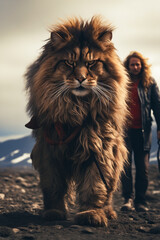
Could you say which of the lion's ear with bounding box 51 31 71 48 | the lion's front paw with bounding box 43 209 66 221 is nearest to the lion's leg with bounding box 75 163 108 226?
the lion's front paw with bounding box 43 209 66 221

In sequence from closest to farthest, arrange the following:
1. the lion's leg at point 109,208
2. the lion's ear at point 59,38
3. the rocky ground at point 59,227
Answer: the rocky ground at point 59,227 → the lion's ear at point 59,38 → the lion's leg at point 109,208

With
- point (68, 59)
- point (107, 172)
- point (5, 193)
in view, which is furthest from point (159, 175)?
point (68, 59)

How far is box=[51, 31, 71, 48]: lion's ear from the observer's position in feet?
12.1

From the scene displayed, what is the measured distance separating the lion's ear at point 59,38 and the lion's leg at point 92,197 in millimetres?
1305

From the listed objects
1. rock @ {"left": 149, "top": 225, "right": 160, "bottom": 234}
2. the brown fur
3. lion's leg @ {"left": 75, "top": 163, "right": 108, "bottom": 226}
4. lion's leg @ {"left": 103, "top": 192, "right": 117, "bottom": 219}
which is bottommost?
rock @ {"left": 149, "top": 225, "right": 160, "bottom": 234}

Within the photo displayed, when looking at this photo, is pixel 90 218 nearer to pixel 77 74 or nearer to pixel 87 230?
pixel 87 230

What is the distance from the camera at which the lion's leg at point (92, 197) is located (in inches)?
136

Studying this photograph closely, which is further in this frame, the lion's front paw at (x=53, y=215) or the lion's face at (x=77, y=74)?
the lion's front paw at (x=53, y=215)

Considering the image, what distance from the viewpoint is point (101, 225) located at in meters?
3.47

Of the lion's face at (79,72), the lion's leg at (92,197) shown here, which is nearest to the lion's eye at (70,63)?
the lion's face at (79,72)

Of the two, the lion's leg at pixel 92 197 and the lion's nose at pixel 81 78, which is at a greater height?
the lion's nose at pixel 81 78

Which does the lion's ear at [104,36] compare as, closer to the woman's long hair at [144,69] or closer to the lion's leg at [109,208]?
the woman's long hair at [144,69]

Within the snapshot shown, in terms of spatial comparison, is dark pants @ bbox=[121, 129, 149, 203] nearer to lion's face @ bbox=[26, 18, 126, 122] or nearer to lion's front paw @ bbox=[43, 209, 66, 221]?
lion's face @ bbox=[26, 18, 126, 122]

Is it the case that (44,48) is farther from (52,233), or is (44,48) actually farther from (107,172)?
(52,233)
